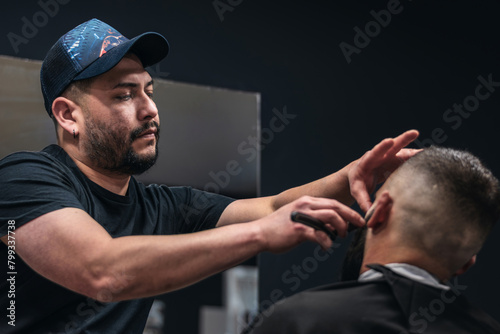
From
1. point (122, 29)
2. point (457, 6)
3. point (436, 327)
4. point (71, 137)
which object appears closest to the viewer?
point (436, 327)

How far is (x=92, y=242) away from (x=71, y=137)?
62 centimetres

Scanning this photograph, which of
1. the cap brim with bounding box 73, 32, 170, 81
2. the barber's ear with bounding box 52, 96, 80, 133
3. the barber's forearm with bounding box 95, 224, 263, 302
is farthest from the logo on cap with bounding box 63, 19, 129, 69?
the barber's forearm with bounding box 95, 224, 263, 302

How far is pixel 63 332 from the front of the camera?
182 centimetres

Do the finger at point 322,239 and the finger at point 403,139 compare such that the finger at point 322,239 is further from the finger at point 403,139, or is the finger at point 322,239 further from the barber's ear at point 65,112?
the barber's ear at point 65,112

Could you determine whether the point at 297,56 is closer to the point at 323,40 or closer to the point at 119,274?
the point at 323,40

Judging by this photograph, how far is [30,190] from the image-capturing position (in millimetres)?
1738

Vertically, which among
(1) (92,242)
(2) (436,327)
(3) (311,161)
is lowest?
(3) (311,161)

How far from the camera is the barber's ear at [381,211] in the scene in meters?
1.58

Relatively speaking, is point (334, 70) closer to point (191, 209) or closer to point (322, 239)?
point (191, 209)

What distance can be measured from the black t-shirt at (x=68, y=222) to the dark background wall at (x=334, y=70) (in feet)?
3.19

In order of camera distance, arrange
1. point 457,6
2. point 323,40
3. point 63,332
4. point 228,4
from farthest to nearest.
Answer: point 457,6
point 323,40
point 228,4
point 63,332

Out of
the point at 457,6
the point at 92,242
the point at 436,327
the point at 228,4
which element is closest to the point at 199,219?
the point at 92,242

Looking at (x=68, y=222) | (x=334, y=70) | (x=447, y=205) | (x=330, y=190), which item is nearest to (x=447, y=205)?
(x=447, y=205)

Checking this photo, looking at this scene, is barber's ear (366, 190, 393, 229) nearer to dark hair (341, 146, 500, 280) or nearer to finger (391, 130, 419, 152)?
dark hair (341, 146, 500, 280)
